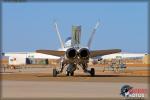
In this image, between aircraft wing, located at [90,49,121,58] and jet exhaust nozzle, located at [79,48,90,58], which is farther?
aircraft wing, located at [90,49,121,58]

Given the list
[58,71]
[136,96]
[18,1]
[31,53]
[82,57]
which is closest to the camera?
[136,96]

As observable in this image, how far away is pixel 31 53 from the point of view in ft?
182

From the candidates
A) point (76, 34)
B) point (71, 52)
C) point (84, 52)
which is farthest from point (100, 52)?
point (71, 52)

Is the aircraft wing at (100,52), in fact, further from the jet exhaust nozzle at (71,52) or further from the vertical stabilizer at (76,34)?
the jet exhaust nozzle at (71,52)

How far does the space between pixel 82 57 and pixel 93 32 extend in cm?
676

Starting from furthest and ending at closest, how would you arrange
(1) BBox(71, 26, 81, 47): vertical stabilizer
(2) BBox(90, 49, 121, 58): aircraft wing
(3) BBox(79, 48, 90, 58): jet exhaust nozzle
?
(1) BBox(71, 26, 81, 47): vertical stabilizer, (2) BBox(90, 49, 121, 58): aircraft wing, (3) BBox(79, 48, 90, 58): jet exhaust nozzle

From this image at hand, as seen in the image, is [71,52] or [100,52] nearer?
[71,52]

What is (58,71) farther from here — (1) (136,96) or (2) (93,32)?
(1) (136,96)

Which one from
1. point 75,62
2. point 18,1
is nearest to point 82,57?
point 75,62

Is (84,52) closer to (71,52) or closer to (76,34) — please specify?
(71,52)

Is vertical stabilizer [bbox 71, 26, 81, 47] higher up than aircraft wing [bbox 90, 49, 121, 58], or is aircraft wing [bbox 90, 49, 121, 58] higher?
vertical stabilizer [bbox 71, 26, 81, 47]

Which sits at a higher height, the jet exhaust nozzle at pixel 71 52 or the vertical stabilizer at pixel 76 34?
the vertical stabilizer at pixel 76 34

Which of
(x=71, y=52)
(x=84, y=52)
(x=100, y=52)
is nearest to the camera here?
(x=84, y=52)

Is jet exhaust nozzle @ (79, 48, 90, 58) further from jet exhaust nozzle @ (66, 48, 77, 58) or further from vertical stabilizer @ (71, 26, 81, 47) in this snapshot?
vertical stabilizer @ (71, 26, 81, 47)
